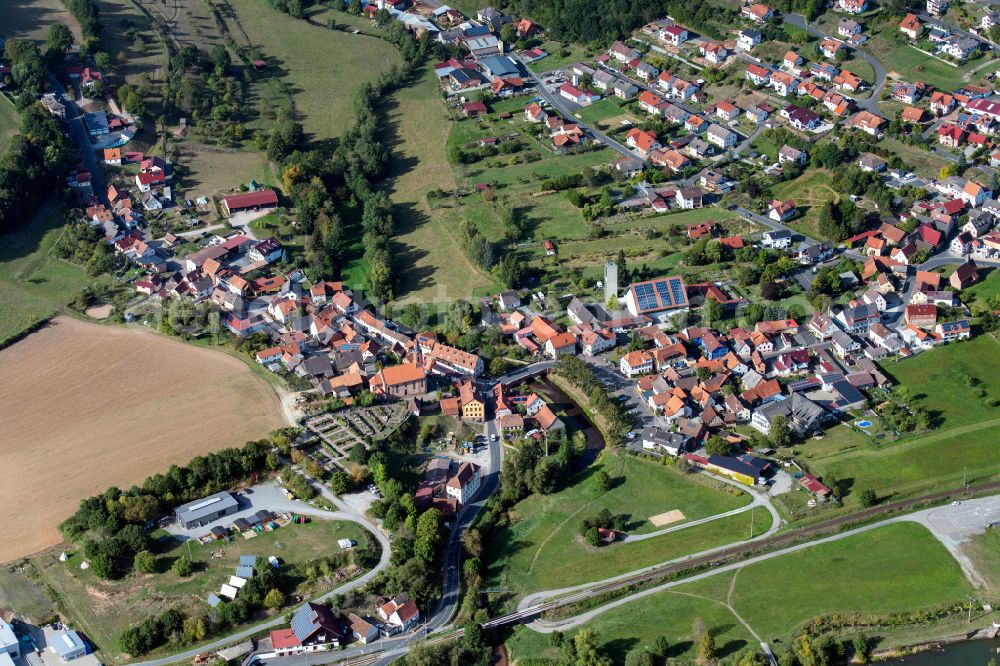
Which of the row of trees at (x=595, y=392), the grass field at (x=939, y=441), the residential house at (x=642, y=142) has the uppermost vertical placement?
the residential house at (x=642, y=142)

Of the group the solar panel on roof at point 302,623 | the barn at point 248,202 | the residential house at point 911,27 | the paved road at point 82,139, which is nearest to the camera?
the solar panel on roof at point 302,623

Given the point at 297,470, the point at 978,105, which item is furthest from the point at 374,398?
the point at 978,105

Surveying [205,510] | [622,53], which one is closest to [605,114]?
[622,53]

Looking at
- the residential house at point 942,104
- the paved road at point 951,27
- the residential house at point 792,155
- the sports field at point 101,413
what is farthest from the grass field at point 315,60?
the residential house at point 942,104

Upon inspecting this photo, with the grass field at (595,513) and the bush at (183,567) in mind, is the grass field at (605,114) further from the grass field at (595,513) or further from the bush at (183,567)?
the bush at (183,567)

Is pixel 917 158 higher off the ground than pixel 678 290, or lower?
higher

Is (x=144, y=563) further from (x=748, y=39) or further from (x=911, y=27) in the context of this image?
(x=911, y=27)

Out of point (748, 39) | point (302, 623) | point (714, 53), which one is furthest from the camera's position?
point (714, 53)

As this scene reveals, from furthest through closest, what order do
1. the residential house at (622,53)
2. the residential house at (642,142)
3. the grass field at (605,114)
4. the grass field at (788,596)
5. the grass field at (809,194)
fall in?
1. the residential house at (622,53)
2. the grass field at (605,114)
3. the residential house at (642,142)
4. the grass field at (809,194)
5. the grass field at (788,596)
